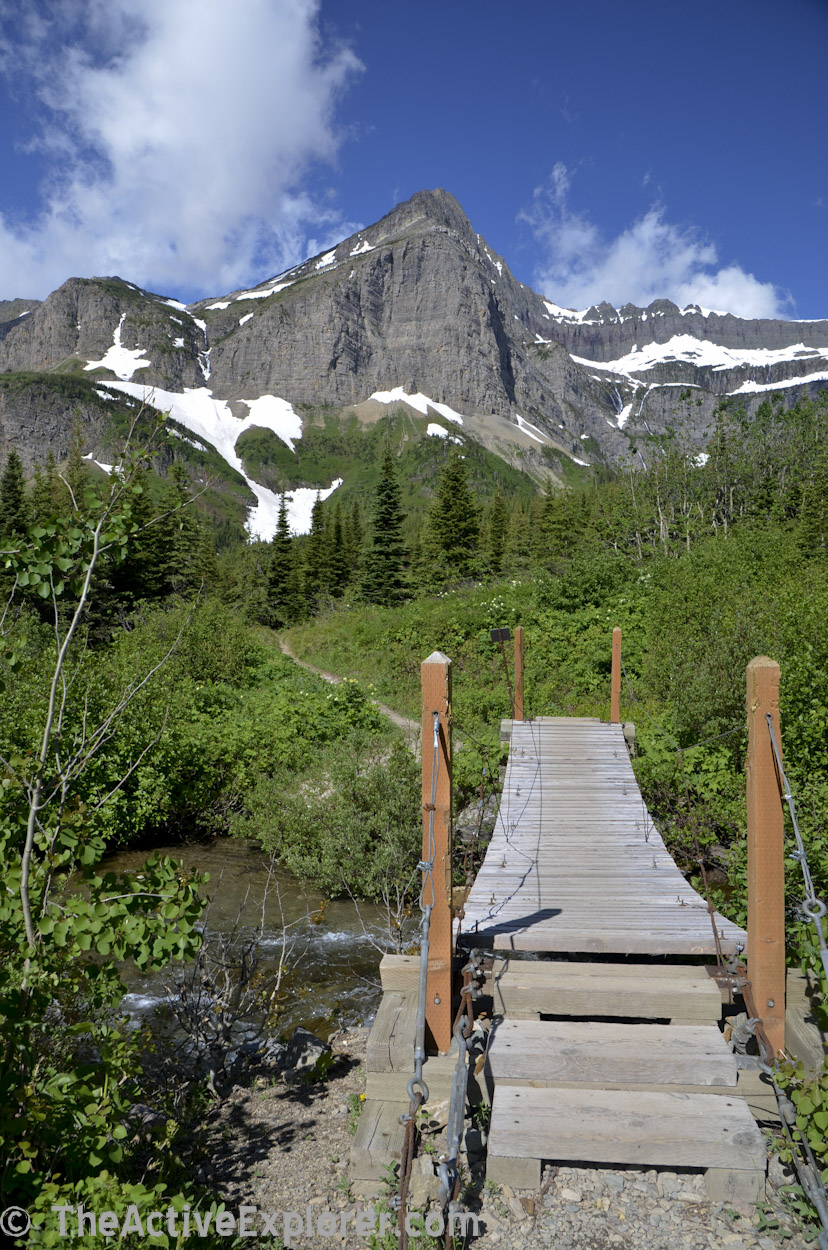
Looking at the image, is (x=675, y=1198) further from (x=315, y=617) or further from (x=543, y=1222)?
(x=315, y=617)

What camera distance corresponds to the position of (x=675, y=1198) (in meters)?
3.37

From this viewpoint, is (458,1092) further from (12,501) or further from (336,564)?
(336,564)

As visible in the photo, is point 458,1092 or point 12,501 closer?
point 458,1092

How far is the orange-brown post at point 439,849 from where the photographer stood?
3916 mm

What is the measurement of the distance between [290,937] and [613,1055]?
17.9 ft

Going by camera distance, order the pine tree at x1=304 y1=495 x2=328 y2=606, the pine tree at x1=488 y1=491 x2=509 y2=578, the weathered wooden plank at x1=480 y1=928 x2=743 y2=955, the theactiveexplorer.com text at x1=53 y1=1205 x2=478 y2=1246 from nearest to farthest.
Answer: the theactiveexplorer.com text at x1=53 y1=1205 x2=478 y2=1246 < the weathered wooden plank at x1=480 y1=928 x2=743 y2=955 < the pine tree at x1=488 y1=491 x2=509 y2=578 < the pine tree at x1=304 y1=495 x2=328 y2=606

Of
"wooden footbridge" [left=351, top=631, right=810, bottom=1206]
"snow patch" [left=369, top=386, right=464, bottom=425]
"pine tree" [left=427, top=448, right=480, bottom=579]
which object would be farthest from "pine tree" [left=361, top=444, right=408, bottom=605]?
"snow patch" [left=369, top=386, right=464, bottom=425]

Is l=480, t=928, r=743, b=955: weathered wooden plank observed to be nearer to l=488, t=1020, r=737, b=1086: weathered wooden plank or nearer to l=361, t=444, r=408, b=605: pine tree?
l=488, t=1020, r=737, b=1086: weathered wooden plank

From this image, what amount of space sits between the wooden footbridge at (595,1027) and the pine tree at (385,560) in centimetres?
2758

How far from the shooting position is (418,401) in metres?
184

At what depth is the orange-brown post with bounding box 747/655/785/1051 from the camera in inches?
151

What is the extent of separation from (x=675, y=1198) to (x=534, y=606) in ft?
60.1

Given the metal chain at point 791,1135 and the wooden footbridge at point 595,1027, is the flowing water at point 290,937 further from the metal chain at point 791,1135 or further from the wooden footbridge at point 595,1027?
the metal chain at point 791,1135

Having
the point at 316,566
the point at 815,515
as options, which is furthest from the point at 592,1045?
the point at 316,566
